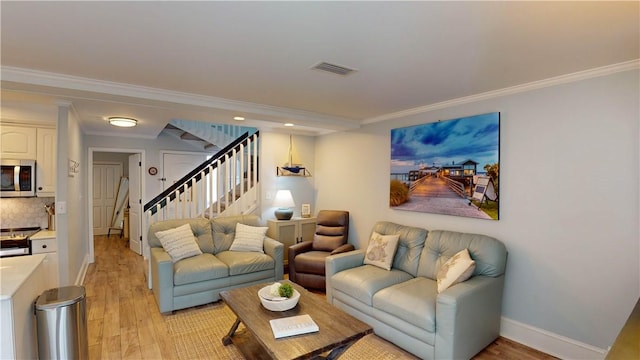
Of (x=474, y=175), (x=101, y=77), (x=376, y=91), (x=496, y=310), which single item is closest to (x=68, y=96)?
(x=101, y=77)

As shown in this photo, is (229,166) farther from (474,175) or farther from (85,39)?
(474,175)

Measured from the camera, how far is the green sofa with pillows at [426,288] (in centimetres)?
239

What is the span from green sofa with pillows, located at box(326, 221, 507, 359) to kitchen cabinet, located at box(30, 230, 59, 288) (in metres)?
2.98

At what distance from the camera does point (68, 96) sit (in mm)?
2900

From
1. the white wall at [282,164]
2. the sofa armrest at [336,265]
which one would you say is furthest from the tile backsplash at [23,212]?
the sofa armrest at [336,265]

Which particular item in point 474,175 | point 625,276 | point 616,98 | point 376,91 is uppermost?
point 376,91

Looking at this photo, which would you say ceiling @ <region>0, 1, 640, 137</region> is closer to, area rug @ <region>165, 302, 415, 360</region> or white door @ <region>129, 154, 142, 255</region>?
area rug @ <region>165, 302, 415, 360</region>

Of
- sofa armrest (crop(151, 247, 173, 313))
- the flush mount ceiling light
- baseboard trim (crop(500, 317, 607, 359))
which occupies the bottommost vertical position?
baseboard trim (crop(500, 317, 607, 359))

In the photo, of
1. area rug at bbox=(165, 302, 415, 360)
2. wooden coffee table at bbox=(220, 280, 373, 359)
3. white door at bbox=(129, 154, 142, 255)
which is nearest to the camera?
wooden coffee table at bbox=(220, 280, 373, 359)

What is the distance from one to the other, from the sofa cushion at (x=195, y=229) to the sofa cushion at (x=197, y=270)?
37 cm

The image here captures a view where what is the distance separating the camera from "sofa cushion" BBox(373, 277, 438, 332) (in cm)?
244

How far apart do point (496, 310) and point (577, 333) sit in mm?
574

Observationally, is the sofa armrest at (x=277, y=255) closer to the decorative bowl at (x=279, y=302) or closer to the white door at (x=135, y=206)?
the decorative bowl at (x=279, y=302)

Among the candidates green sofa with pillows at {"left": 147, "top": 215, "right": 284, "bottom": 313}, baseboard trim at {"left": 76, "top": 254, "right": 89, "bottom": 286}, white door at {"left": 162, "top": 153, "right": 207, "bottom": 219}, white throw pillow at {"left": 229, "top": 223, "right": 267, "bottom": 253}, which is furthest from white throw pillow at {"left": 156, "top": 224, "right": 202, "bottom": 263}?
white door at {"left": 162, "top": 153, "right": 207, "bottom": 219}
